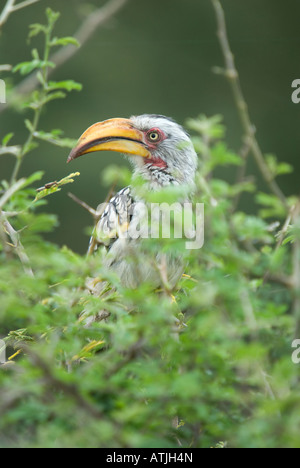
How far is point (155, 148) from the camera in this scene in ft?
9.02

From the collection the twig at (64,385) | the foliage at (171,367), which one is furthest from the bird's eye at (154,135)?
the twig at (64,385)

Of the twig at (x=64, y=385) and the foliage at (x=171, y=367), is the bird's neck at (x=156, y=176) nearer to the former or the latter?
the foliage at (x=171, y=367)

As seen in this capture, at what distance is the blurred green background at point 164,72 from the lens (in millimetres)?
6281

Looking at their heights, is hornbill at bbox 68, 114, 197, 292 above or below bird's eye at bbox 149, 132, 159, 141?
below

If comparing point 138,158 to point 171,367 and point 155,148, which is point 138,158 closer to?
point 155,148

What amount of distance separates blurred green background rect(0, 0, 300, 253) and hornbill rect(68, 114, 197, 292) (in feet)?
11.3

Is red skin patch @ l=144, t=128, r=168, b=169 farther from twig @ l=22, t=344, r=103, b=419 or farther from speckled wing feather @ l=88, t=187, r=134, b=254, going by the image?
twig @ l=22, t=344, r=103, b=419

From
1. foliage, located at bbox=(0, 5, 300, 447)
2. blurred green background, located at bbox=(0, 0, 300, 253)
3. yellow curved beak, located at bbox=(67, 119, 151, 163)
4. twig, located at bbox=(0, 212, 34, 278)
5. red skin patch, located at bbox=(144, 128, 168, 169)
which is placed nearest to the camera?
foliage, located at bbox=(0, 5, 300, 447)

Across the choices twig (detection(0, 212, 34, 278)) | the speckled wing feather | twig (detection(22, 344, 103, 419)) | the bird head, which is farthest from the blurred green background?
twig (detection(22, 344, 103, 419))

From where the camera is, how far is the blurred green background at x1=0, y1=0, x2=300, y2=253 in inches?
247

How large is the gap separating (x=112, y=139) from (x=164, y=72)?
4.55m

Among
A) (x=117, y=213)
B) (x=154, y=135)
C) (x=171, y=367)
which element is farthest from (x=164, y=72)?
(x=171, y=367)

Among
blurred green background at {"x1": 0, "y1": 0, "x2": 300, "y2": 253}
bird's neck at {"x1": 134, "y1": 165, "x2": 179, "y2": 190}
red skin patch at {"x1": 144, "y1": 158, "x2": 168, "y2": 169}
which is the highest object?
blurred green background at {"x1": 0, "y1": 0, "x2": 300, "y2": 253}
